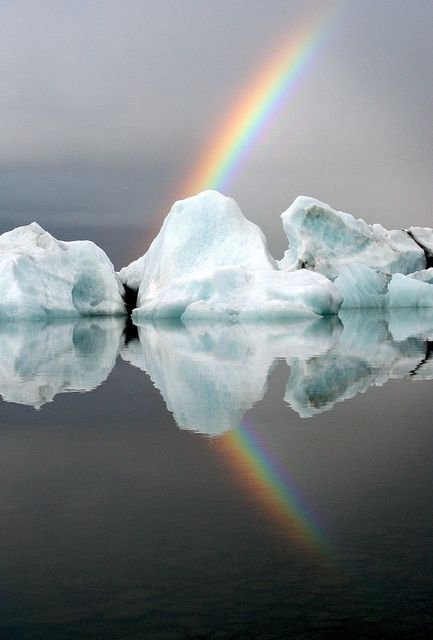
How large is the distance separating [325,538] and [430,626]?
883 mm

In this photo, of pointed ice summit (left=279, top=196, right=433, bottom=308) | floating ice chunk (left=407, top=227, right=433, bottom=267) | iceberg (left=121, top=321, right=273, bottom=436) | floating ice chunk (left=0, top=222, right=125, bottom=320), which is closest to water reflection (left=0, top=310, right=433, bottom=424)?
iceberg (left=121, top=321, right=273, bottom=436)

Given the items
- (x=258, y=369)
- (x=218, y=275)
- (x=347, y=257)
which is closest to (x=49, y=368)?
(x=258, y=369)

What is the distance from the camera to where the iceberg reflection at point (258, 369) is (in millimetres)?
7125

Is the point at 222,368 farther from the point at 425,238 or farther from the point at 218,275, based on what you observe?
the point at 425,238

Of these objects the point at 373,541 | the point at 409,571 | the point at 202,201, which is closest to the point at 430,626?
the point at 409,571

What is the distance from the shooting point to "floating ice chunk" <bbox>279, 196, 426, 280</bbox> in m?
39.6

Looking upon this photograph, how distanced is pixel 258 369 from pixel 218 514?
23.0 feet

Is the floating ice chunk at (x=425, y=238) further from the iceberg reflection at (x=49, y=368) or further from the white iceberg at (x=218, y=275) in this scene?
the iceberg reflection at (x=49, y=368)

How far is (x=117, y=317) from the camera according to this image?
1539 inches

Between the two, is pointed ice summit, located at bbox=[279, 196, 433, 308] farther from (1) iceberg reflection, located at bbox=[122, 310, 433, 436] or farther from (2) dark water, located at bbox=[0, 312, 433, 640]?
(2) dark water, located at bbox=[0, 312, 433, 640]

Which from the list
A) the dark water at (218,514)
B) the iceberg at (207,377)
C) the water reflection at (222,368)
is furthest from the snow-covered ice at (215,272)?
the dark water at (218,514)

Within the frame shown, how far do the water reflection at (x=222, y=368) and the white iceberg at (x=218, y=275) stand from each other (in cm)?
1029

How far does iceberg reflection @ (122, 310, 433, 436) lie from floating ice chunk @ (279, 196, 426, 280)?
70.6ft

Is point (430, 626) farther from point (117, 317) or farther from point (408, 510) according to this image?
point (117, 317)
